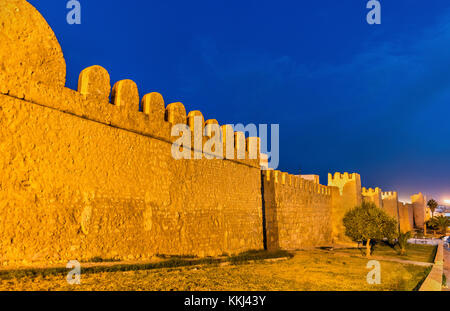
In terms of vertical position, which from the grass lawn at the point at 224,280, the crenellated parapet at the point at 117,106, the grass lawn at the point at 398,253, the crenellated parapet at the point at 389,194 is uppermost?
the crenellated parapet at the point at 117,106

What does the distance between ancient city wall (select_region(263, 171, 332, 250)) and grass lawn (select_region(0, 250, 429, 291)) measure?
4.00 m

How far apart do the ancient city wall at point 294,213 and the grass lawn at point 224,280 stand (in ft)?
13.1

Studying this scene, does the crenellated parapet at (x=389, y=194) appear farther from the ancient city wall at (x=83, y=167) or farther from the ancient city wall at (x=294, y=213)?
the ancient city wall at (x=83, y=167)

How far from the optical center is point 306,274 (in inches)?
278

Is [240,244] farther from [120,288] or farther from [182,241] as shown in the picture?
[120,288]

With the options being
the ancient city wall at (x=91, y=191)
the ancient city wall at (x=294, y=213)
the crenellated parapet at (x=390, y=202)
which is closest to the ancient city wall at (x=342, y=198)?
the ancient city wall at (x=294, y=213)

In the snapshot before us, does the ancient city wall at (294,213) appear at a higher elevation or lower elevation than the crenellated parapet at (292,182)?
lower

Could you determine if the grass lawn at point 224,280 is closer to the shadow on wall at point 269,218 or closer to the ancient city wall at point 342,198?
the shadow on wall at point 269,218

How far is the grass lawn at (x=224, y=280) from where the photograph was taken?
411 centimetres

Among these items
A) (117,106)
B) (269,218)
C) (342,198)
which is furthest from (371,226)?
(117,106)

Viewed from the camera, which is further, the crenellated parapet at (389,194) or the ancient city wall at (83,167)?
the crenellated parapet at (389,194)

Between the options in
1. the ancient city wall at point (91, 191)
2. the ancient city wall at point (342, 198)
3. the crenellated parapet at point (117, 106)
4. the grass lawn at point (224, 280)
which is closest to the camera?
the grass lawn at point (224, 280)

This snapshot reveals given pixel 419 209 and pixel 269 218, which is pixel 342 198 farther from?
pixel 419 209

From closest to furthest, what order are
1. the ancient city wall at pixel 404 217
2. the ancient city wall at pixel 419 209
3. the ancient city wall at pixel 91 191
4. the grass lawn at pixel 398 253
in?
the ancient city wall at pixel 91 191
the grass lawn at pixel 398 253
the ancient city wall at pixel 404 217
the ancient city wall at pixel 419 209
